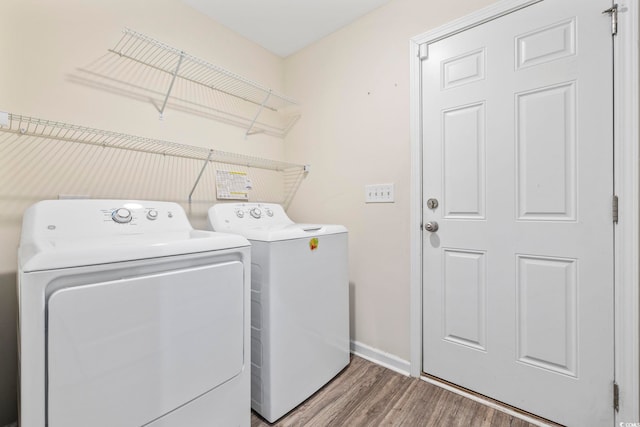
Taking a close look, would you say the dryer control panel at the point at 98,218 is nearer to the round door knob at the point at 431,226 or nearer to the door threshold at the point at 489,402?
the round door knob at the point at 431,226

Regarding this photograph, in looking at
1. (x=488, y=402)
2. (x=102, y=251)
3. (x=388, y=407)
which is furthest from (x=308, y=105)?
(x=488, y=402)

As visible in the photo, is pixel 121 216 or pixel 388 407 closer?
pixel 121 216

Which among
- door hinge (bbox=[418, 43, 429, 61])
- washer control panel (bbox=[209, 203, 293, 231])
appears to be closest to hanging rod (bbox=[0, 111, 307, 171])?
washer control panel (bbox=[209, 203, 293, 231])

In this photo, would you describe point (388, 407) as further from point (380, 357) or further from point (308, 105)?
point (308, 105)

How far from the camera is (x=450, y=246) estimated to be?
160cm

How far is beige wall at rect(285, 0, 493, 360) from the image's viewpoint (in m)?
1.75

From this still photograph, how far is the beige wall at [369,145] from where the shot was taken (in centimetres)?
175

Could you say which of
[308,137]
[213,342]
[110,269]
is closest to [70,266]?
[110,269]

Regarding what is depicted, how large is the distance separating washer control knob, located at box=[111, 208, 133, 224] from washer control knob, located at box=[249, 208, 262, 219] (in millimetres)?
691

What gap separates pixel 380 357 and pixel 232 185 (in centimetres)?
156

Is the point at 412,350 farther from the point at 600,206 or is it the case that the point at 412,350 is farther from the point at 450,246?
the point at 600,206

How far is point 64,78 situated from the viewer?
138cm

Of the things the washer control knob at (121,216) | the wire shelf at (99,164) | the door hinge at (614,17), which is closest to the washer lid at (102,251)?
the washer control knob at (121,216)

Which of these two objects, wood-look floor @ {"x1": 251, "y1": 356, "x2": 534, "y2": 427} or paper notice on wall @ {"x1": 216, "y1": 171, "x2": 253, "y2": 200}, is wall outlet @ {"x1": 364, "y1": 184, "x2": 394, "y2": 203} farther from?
wood-look floor @ {"x1": 251, "y1": 356, "x2": 534, "y2": 427}
